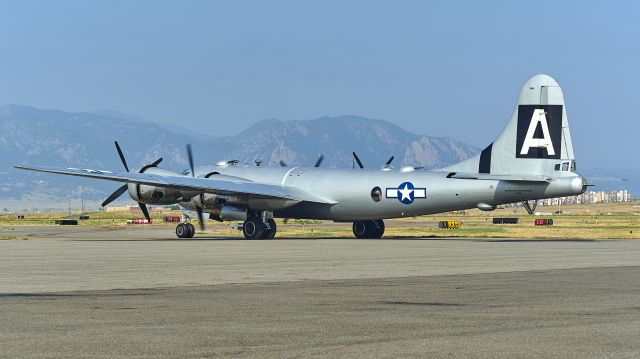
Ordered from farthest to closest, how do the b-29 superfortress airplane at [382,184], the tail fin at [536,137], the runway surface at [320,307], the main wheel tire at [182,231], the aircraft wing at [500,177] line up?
the main wheel tire at [182,231] → the b-29 superfortress airplane at [382,184] → the tail fin at [536,137] → the aircraft wing at [500,177] → the runway surface at [320,307]

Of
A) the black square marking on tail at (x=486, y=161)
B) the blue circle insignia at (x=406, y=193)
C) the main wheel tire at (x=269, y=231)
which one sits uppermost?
the black square marking on tail at (x=486, y=161)

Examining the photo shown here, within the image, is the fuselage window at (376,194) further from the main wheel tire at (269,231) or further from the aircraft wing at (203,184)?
the main wheel tire at (269,231)

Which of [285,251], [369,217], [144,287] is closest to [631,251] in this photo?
[285,251]

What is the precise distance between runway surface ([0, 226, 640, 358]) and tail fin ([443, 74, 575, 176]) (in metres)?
14.8

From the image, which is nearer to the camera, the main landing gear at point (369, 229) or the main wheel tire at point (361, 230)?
the main landing gear at point (369, 229)

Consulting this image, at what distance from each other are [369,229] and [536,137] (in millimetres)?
14710

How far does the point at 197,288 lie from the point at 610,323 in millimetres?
10852

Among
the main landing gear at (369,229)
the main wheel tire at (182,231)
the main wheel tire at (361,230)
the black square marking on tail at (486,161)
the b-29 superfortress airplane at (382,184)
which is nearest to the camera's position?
the b-29 superfortress airplane at (382,184)

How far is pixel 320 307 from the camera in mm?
20703

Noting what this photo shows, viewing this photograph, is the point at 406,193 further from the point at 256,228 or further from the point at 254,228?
the point at 254,228

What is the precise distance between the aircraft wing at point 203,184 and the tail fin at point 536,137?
36.2 ft

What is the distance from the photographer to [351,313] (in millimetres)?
19641

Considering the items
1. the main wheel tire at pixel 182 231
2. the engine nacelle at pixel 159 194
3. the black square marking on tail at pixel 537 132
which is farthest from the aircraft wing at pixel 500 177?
the main wheel tire at pixel 182 231

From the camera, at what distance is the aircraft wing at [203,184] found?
5628cm
